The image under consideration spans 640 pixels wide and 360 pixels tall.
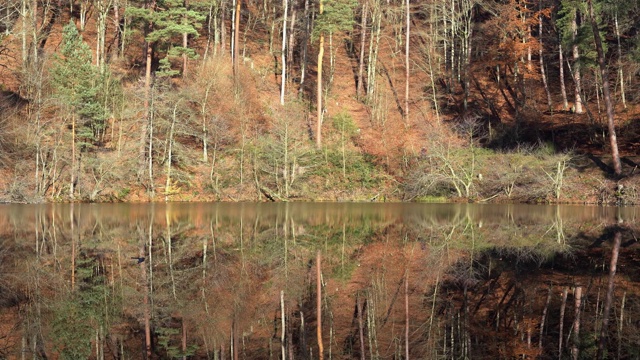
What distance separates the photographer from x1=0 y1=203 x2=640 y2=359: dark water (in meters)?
7.61

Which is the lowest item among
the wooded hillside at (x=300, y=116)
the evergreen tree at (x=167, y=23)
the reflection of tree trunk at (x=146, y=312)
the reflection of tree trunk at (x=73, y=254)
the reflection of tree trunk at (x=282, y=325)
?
the reflection of tree trunk at (x=282, y=325)

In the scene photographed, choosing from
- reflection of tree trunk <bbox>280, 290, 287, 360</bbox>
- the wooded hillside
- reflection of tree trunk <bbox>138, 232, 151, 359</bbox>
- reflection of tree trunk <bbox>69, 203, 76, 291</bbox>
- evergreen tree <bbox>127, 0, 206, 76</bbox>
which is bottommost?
reflection of tree trunk <bbox>280, 290, 287, 360</bbox>

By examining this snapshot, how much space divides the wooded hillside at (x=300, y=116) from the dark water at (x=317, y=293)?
16193 mm

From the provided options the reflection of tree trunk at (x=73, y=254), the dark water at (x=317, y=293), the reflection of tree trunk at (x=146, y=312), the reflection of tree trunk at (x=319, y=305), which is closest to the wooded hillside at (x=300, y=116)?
the reflection of tree trunk at (x=73, y=254)

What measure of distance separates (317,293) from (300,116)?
33.8 meters

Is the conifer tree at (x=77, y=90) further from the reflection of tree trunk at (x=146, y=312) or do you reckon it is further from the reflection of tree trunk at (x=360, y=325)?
the reflection of tree trunk at (x=360, y=325)

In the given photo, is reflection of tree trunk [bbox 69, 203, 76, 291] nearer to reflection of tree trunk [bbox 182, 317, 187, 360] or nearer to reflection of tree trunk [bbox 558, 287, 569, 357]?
reflection of tree trunk [bbox 182, 317, 187, 360]

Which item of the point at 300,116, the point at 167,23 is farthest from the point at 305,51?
the point at 167,23

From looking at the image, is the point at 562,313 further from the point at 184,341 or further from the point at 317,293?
the point at 184,341

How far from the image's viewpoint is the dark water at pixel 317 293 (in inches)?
299

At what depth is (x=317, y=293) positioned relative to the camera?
1050cm

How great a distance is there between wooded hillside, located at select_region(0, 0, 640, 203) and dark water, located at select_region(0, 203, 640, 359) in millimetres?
16193

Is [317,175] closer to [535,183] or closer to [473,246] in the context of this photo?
[535,183]

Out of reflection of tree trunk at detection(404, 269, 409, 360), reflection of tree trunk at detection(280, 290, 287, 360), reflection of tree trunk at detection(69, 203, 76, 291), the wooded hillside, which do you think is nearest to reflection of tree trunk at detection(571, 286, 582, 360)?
reflection of tree trunk at detection(404, 269, 409, 360)
